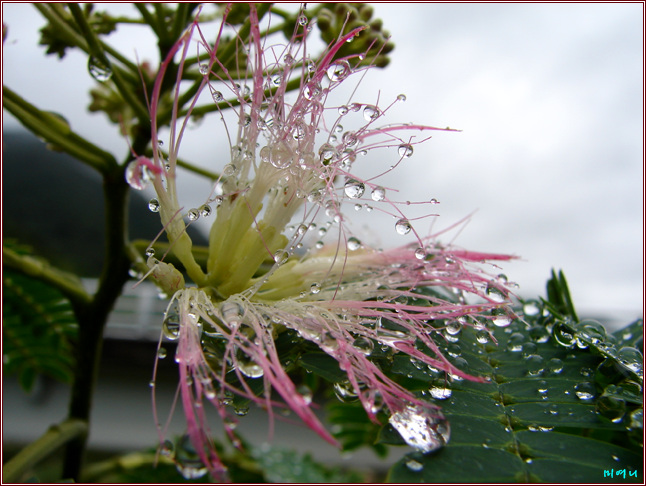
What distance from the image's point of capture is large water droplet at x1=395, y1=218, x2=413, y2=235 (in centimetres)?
78

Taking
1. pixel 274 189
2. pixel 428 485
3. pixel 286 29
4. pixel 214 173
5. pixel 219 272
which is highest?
pixel 286 29

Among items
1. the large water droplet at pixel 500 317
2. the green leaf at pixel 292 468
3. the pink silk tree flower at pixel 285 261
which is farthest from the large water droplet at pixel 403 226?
the green leaf at pixel 292 468

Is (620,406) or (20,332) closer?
(620,406)

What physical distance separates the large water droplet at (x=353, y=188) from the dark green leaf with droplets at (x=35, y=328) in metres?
0.89

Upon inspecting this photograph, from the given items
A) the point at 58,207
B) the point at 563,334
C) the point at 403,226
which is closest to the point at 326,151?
the point at 403,226

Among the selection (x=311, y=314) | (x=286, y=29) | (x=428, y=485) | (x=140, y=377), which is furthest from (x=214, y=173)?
(x=140, y=377)

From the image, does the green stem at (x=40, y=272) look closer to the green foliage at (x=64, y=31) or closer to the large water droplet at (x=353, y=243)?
the green foliage at (x=64, y=31)

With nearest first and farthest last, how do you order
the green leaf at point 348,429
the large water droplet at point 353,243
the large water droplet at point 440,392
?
the large water droplet at point 440,392, the large water droplet at point 353,243, the green leaf at point 348,429

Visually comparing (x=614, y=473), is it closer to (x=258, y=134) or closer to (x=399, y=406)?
(x=399, y=406)

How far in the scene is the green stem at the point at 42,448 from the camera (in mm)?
765

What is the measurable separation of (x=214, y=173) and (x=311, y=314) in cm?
69

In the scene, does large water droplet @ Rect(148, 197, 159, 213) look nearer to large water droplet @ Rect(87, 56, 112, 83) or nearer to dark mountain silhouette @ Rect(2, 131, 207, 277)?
large water droplet @ Rect(87, 56, 112, 83)

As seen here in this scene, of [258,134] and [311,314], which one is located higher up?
[258,134]

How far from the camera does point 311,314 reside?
693 mm
